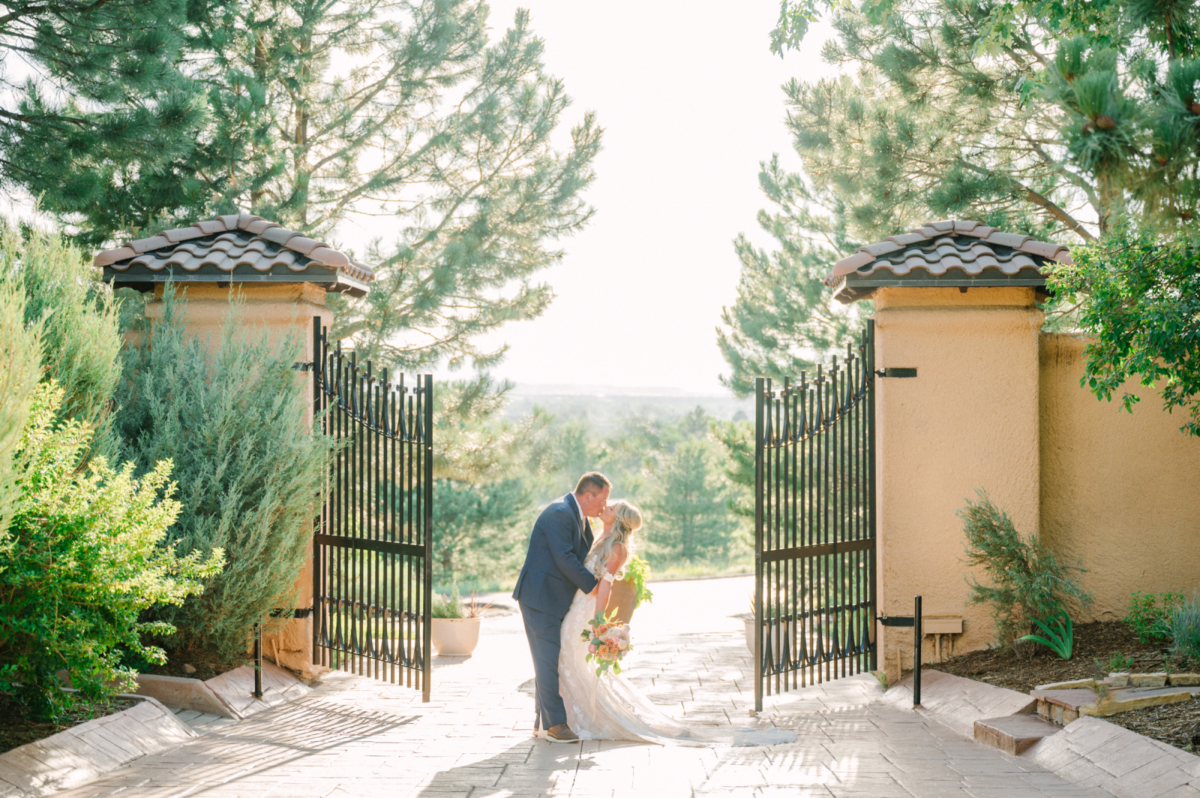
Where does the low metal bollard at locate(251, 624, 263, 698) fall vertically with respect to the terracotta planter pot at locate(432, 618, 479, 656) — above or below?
above

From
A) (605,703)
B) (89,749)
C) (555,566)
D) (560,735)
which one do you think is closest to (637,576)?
(555,566)

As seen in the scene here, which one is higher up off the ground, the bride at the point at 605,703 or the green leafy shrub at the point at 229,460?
the green leafy shrub at the point at 229,460

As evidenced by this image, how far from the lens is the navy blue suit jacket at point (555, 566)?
599cm

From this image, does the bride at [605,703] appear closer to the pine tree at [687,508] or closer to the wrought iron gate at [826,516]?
the wrought iron gate at [826,516]

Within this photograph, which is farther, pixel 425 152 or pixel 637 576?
pixel 425 152

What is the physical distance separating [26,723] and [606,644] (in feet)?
11.0

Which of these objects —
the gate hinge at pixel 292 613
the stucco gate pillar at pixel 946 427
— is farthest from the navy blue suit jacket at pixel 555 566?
the stucco gate pillar at pixel 946 427

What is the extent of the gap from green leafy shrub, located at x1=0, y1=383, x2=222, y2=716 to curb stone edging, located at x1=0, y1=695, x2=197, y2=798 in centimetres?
23

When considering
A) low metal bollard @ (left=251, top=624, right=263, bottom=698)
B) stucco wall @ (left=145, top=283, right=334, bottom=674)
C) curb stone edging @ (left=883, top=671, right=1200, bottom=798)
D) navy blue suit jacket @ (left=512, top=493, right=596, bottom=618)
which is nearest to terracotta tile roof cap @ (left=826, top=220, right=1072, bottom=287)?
navy blue suit jacket @ (left=512, top=493, right=596, bottom=618)

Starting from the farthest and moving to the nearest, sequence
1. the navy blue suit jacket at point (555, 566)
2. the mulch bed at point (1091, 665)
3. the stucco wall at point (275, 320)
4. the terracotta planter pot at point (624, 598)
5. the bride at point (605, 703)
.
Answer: the terracotta planter pot at point (624, 598) → the stucco wall at point (275, 320) → the navy blue suit jacket at point (555, 566) → the bride at point (605, 703) → the mulch bed at point (1091, 665)

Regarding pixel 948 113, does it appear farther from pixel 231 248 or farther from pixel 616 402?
pixel 616 402

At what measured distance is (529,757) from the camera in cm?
536

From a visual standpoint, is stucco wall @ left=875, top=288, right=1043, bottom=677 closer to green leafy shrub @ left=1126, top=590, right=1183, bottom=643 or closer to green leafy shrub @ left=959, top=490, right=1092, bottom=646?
green leafy shrub @ left=959, top=490, right=1092, bottom=646

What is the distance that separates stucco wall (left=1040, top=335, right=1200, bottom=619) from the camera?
6.99 m
